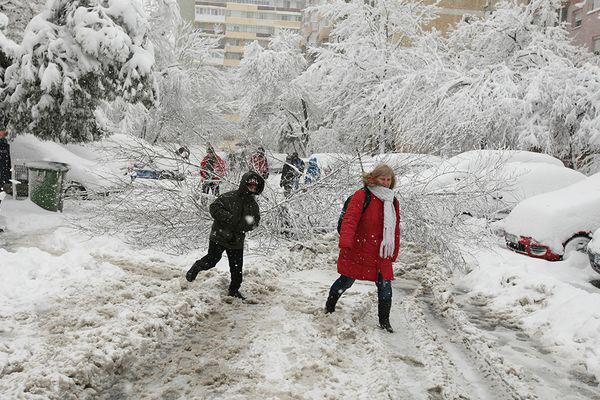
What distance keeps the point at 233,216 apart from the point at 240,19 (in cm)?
8947

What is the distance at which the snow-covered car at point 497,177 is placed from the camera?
28.6 ft

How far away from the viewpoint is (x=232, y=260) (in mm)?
5805

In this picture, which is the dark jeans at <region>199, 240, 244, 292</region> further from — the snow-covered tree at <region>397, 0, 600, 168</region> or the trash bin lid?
the snow-covered tree at <region>397, 0, 600, 168</region>

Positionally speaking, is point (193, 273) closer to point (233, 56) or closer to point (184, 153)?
point (184, 153)

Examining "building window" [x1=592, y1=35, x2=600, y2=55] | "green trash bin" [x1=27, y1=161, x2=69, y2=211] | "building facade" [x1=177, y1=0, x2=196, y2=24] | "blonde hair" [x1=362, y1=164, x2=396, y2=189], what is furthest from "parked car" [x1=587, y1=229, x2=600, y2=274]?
"building facade" [x1=177, y1=0, x2=196, y2=24]

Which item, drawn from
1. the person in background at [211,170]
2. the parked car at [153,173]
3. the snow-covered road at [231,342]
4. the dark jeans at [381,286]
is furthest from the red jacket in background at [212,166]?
the dark jeans at [381,286]

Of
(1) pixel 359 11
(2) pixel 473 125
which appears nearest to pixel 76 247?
(2) pixel 473 125

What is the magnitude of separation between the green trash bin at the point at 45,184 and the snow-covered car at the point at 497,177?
7.72 metres

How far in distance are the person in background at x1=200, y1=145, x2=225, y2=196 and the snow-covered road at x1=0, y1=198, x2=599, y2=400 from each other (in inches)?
76.6

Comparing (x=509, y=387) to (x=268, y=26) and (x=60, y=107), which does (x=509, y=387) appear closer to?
(x=60, y=107)

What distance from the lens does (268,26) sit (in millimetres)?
89562

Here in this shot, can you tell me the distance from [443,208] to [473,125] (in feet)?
27.9

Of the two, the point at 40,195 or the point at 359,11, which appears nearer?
the point at 40,195

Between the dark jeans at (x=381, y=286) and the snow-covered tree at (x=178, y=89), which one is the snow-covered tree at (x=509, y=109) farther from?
the dark jeans at (x=381, y=286)
